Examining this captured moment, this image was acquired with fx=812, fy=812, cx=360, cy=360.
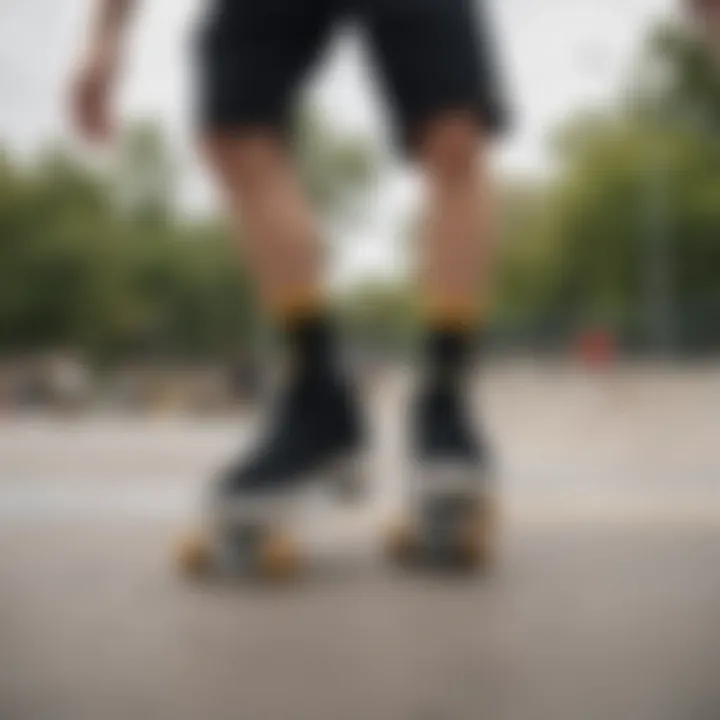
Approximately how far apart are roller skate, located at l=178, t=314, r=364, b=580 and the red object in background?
0.18 metres

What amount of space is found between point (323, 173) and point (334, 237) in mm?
→ 52

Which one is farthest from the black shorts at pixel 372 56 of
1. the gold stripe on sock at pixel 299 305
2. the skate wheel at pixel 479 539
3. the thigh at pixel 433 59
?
the skate wheel at pixel 479 539

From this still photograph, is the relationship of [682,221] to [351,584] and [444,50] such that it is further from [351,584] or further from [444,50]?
[351,584]

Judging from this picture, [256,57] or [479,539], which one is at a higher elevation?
[256,57]

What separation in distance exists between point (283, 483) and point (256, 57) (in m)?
0.33

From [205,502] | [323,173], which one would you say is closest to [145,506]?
[205,502]

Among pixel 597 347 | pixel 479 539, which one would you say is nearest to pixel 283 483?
pixel 479 539

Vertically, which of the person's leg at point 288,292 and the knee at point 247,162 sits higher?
the knee at point 247,162

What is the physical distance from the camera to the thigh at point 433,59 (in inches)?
23.7

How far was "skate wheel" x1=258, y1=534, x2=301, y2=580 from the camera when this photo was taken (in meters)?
0.65

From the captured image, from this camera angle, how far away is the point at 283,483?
644 millimetres

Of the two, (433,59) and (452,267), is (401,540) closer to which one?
(452,267)

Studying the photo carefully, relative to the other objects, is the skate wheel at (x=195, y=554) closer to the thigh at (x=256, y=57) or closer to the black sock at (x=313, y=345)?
the black sock at (x=313, y=345)

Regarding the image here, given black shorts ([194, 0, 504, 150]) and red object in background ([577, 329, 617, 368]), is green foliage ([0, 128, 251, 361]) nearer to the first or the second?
black shorts ([194, 0, 504, 150])
